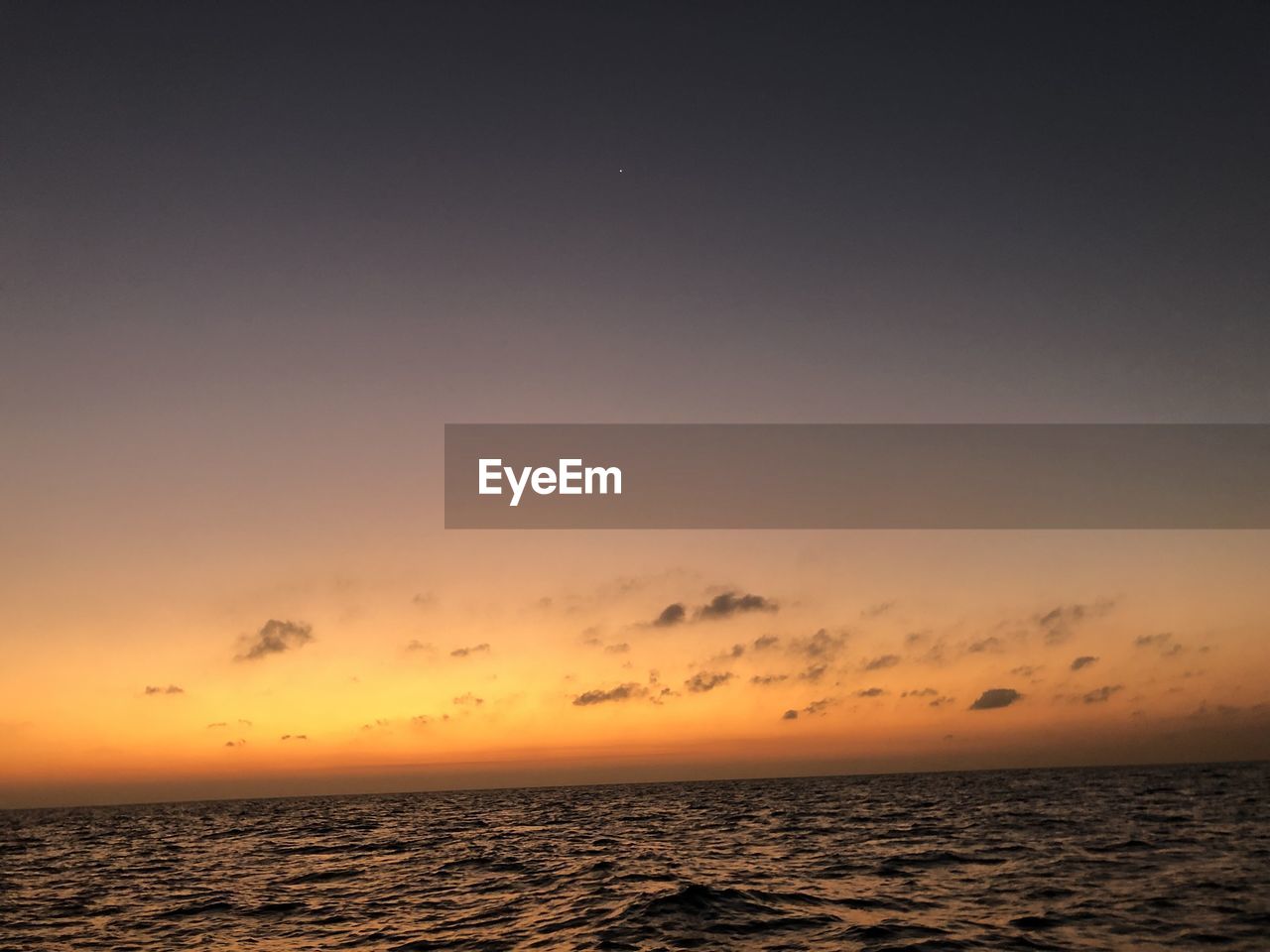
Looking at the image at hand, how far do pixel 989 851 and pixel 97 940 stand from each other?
101 ft

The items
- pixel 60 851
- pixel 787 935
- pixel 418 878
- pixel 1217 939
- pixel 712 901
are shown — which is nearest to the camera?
pixel 1217 939

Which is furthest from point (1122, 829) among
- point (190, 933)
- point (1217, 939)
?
point (190, 933)

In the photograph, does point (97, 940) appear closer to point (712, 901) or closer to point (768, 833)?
point (712, 901)

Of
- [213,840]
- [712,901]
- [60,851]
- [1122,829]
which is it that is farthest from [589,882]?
[60,851]

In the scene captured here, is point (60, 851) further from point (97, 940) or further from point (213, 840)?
point (97, 940)

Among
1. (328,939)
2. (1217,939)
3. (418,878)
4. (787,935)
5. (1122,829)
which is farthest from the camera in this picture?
(1122,829)

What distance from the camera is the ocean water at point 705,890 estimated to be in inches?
824

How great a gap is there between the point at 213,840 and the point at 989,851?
50290mm

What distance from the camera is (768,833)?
46500mm

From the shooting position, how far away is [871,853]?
35219 millimetres

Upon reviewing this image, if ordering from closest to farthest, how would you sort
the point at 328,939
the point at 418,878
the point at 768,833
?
1. the point at 328,939
2. the point at 418,878
3. the point at 768,833

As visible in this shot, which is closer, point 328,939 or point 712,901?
point 328,939

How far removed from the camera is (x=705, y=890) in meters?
26.6

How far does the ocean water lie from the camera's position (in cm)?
2092
